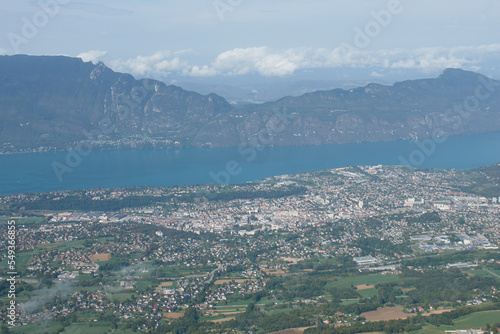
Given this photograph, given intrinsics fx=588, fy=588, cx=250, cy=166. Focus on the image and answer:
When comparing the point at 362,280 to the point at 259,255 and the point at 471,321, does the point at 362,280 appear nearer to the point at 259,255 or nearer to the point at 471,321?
the point at 259,255

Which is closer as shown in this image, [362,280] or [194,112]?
[362,280]

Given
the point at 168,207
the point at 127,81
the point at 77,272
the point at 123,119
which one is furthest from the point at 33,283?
the point at 127,81

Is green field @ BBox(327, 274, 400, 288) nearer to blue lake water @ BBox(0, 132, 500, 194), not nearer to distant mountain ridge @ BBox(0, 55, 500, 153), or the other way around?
blue lake water @ BBox(0, 132, 500, 194)

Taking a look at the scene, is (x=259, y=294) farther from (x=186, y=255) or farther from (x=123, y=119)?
(x=123, y=119)

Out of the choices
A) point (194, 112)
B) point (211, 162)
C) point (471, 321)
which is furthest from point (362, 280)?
point (194, 112)

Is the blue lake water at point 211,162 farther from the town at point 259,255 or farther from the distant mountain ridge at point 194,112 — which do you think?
the town at point 259,255

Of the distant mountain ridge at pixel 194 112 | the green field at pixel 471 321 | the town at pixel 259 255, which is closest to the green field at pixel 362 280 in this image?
the town at pixel 259 255

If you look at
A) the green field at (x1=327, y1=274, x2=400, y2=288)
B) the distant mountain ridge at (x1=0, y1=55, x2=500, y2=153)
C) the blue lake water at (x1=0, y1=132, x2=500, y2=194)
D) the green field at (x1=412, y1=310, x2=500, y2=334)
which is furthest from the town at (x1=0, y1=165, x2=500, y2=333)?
the distant mountain ridge at (x1=0, y1=55, x2=500, y2=153)
